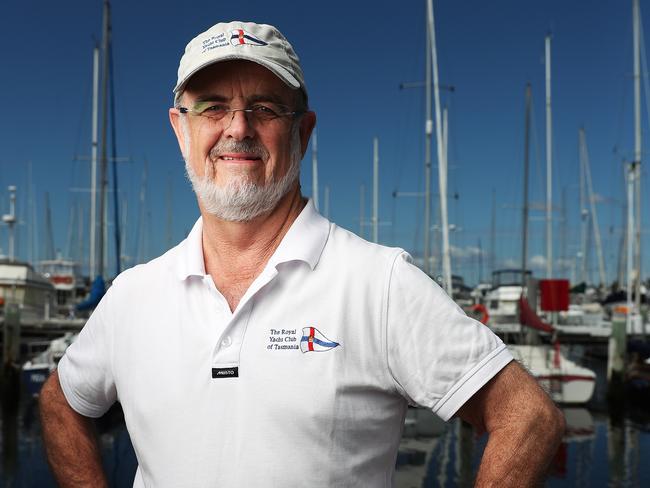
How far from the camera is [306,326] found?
1.89 m

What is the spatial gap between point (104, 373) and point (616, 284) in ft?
168

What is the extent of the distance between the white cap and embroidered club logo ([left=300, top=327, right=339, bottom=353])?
0.75 meters

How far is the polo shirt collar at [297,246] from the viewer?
200 centimetres

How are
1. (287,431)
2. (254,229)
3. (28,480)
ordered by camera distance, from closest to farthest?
(287,431), (254,229), (28,480)

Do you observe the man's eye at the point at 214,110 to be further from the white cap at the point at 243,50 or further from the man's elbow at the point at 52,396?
the man's elbow at the point at 52,396

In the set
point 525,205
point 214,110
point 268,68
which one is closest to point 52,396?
point 214,110

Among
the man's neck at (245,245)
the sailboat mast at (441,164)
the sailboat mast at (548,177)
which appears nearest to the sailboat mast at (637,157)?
the sailboat mast at (548,177)

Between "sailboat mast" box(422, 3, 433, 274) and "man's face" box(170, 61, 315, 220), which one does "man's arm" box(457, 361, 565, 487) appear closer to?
"man's face" box(170, 61, 315, 220)

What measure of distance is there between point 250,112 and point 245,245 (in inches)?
16.5

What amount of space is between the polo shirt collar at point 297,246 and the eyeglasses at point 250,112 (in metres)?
0.30

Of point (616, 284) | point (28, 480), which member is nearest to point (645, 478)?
point (28, 480)

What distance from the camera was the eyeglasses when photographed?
2.12 metres

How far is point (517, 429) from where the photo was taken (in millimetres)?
1703

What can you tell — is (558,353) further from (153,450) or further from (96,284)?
(153,450)
